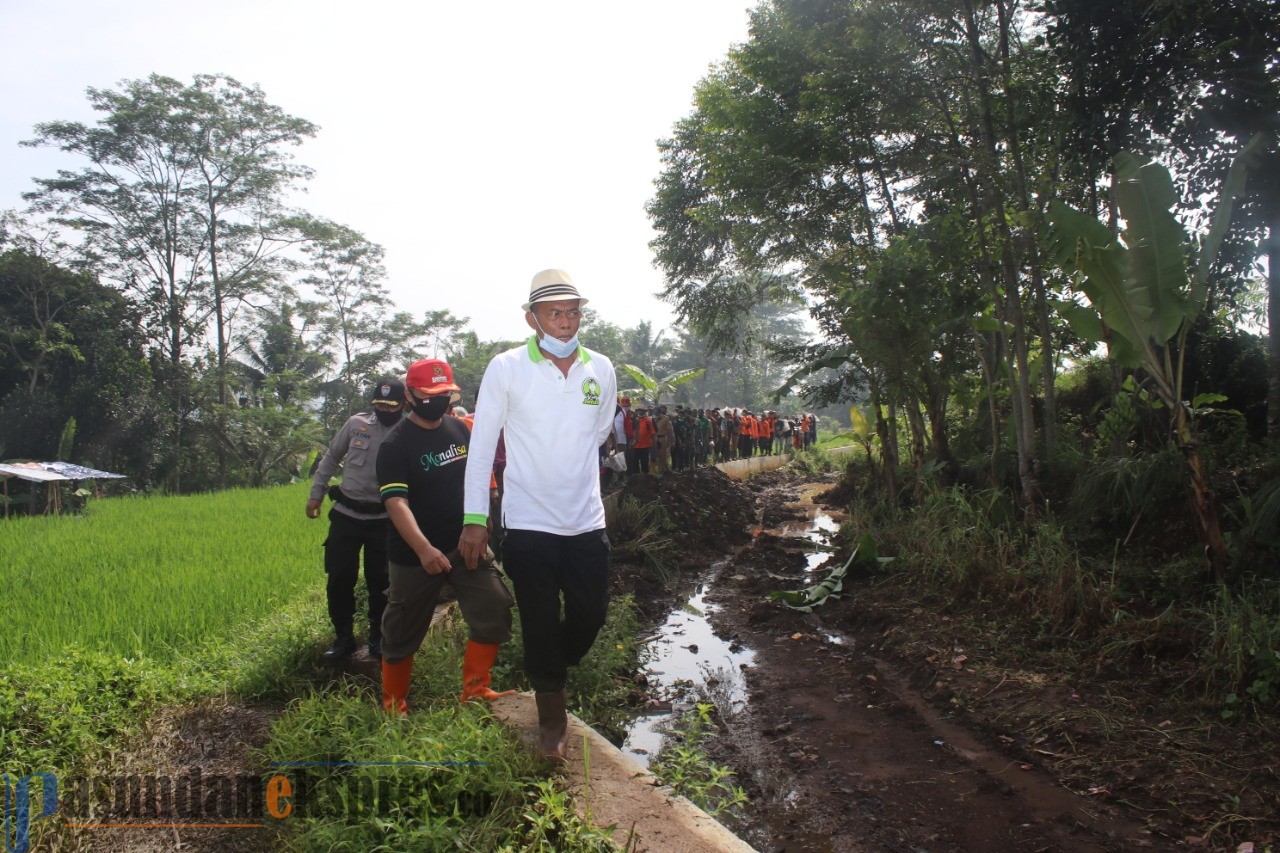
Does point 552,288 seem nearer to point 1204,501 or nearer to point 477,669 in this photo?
point 477,669

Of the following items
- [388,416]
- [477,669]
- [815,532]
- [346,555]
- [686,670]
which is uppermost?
[388,416]

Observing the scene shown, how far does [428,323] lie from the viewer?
38.8 m

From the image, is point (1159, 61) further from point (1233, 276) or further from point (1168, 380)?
point (1168, 380)

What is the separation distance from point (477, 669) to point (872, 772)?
6.74 feet

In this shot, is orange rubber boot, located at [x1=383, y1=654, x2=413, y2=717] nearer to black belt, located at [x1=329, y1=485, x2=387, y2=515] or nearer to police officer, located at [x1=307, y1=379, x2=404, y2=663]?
police officer, located at [x1=307, y1=379, x2=404, y2=663]

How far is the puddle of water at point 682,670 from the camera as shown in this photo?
4625mm

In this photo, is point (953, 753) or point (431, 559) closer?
point (431, 559)

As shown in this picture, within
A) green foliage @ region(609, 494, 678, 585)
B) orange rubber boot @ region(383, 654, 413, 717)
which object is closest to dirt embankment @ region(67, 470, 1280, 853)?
orange rubber boot @ region(383, 654, 413, 717)

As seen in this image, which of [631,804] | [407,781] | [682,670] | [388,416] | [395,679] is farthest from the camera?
[682,670]

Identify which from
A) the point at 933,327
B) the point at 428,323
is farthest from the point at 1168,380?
the point at 428,323

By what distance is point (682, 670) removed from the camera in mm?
5832

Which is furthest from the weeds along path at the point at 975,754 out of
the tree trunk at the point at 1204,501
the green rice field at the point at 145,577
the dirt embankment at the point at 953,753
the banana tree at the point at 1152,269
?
the green rice field at the point at 145,577

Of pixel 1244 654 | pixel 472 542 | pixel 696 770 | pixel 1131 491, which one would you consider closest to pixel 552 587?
pixel 472 542

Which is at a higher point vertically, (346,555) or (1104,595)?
(346,555)
